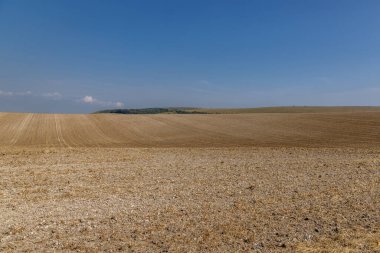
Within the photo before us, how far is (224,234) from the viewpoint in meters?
8.91

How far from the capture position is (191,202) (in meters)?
12.1

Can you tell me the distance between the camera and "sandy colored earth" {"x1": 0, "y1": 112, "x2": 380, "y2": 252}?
8.48 m

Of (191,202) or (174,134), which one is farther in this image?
(174,134)

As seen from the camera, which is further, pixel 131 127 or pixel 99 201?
pixel 131 127

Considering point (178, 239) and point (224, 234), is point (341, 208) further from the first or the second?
point (178, 239)

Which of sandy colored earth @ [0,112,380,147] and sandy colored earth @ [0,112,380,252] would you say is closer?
sandy colored earth @ [0,112,380,252]

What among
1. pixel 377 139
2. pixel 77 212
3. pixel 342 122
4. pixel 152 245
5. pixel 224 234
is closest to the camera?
pixel 152 245

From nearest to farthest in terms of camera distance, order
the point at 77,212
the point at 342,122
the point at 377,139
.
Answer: the point at 77,212 → the point at 377,139 → the point at 342,122

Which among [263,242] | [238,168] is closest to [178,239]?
[263,242]

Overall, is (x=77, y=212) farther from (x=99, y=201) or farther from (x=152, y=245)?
(x=152, y=245)

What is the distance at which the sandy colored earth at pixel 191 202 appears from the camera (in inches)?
334

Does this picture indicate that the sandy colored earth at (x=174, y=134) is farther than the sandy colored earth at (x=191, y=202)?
Yes

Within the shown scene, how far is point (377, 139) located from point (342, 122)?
16.7m

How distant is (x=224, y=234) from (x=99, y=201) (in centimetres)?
507
